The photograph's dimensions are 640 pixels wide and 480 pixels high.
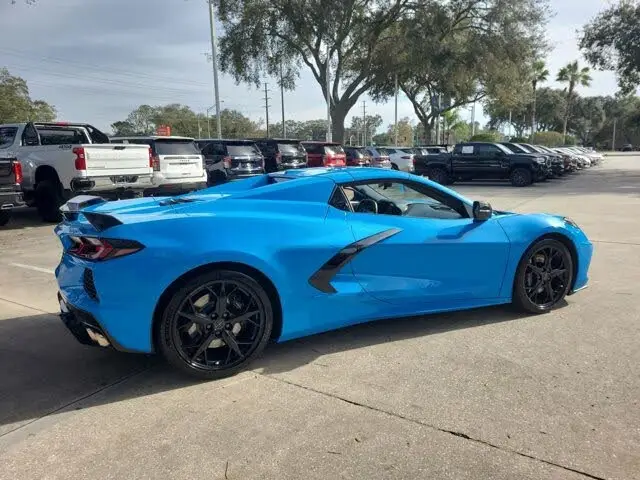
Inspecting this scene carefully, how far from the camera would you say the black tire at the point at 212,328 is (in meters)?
3.36

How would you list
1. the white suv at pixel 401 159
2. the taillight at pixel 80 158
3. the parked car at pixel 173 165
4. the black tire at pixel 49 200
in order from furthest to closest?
1. the white suv at pixel 401 159
2. the parked car at pixel 173 165
3. the black tire at pixel 49 200
4. the taillight at pixel 80 158

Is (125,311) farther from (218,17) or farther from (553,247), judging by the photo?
(218,17)

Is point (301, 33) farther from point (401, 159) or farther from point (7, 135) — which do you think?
point (7, 135)

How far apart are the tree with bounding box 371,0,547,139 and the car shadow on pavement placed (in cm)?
2783

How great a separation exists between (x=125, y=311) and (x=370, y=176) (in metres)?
2.12

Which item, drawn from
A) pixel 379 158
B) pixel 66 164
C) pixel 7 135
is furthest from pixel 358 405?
pixel 379 158

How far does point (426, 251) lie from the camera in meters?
4.14

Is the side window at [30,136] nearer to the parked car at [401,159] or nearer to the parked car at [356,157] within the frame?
the parked car at [356,157]

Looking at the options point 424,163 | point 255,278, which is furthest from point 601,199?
point 255,278

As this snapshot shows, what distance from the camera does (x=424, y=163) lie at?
22.7 meters

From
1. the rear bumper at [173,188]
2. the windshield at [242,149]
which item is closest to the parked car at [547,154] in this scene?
the windshield at [242,149]

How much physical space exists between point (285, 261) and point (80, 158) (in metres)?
7.94

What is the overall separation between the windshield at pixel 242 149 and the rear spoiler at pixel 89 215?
11.1 metres

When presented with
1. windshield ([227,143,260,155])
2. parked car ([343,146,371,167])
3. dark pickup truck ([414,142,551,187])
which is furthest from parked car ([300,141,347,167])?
dark pickup truck ([414,142,551,187])
